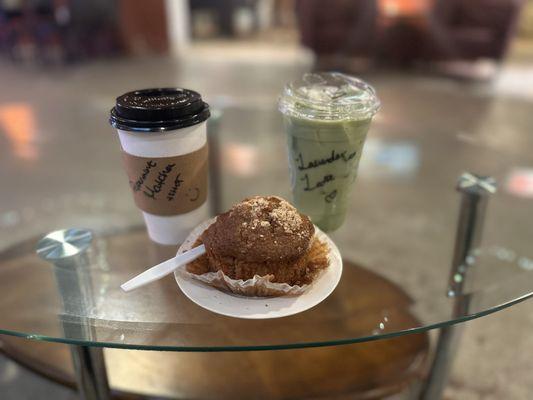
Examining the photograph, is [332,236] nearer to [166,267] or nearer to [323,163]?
[323,163]

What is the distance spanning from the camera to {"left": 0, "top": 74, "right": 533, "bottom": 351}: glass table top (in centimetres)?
78

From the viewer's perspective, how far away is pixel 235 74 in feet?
13.8

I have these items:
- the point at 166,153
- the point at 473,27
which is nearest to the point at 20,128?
the point at 166,153

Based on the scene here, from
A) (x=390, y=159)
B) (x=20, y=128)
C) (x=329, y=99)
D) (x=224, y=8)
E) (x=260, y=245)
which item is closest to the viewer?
(x=260, y=245)

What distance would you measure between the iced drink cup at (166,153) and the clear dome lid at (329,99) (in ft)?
0.48

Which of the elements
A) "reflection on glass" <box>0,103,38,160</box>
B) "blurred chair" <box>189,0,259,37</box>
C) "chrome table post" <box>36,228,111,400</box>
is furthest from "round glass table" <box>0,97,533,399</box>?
"blurred chair" <box>189,0,259,37</box>

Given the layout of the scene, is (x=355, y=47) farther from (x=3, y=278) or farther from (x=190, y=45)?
(x=3, y=278)

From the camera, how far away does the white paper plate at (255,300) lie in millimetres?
671

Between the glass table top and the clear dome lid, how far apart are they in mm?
223

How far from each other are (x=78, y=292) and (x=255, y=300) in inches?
13.9

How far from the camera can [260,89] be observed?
374cm

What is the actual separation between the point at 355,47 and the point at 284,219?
360 centimetres

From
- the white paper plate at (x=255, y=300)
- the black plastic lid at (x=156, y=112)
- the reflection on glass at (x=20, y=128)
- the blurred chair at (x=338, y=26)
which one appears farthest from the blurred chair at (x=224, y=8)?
the white paper plate at (x=255, y=300)

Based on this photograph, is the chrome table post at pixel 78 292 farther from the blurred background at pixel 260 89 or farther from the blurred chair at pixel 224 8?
the blurred chair at pixel 224 8
